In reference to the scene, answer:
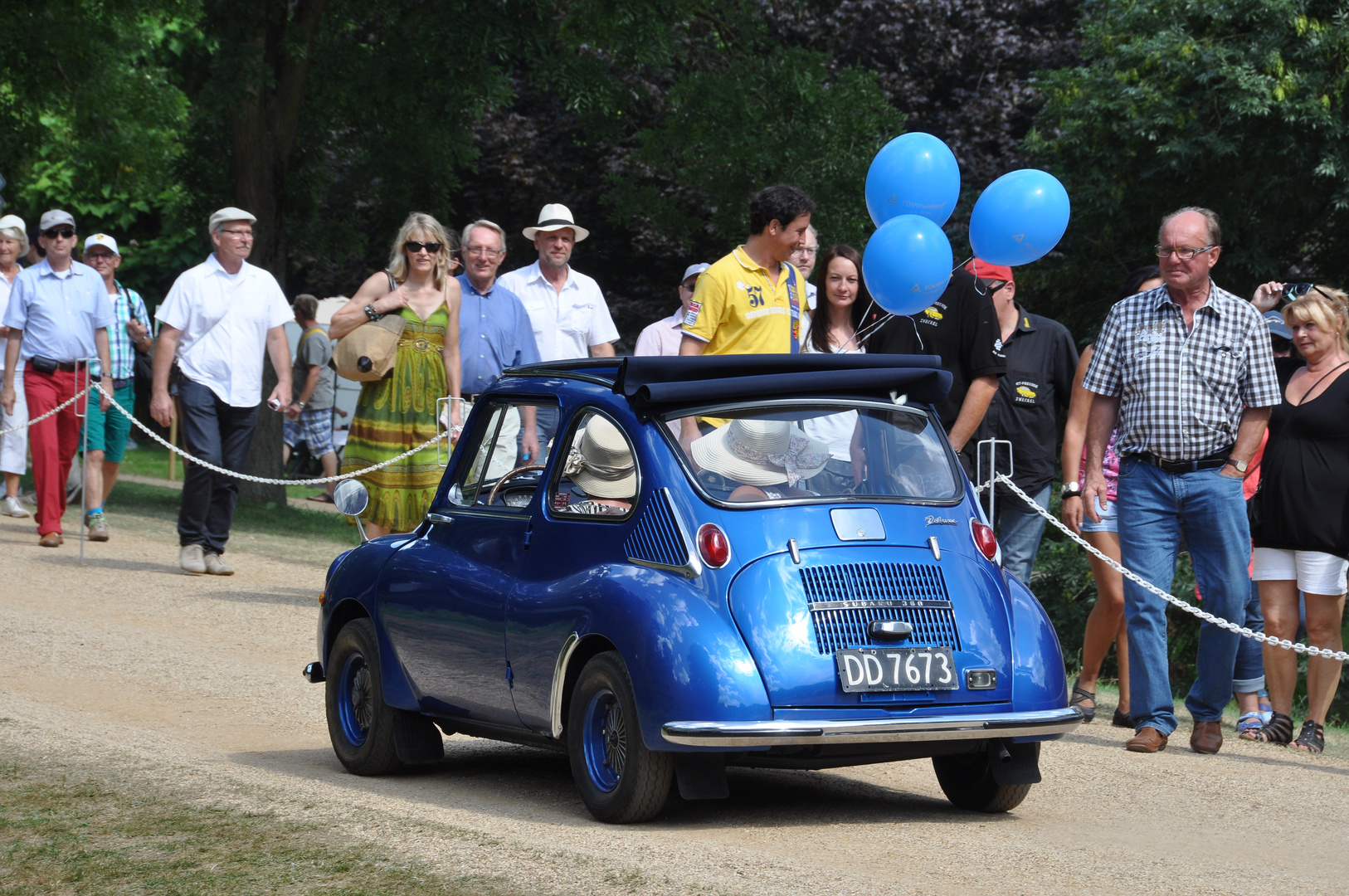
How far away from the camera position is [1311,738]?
8953 mm

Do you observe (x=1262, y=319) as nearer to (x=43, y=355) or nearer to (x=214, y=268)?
(x=214, y=268)

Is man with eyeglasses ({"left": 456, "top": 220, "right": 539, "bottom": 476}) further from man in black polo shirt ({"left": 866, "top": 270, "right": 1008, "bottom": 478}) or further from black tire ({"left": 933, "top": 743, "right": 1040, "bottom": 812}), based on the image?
black tire ({"left": 933, "top": 743, "right": 1040, "bottom": 812})

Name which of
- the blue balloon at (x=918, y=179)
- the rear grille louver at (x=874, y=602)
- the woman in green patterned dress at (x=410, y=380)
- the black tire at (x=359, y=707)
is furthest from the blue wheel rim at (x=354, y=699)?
the blue balloon at (x=918, y=179)

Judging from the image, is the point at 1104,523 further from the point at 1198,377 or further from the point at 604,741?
the point at 604,741

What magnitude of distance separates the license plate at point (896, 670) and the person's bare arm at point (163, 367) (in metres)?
7.97

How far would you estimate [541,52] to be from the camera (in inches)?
733

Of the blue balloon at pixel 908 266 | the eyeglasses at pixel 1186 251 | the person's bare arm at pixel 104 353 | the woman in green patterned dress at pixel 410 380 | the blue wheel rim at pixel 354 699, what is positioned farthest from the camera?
the person's bare arm at pixel 104 353

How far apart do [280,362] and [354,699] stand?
582 cm

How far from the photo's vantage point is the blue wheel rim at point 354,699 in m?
7.54

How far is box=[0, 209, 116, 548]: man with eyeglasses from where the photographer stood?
1458 centimetres

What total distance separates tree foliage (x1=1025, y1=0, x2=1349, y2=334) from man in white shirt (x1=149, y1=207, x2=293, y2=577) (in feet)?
32.4

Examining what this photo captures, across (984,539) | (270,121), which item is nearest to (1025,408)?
(984,539)

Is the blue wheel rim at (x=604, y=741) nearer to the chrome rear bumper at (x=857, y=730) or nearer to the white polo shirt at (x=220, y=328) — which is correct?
the chrome rear bumper at (x=857, y=730)

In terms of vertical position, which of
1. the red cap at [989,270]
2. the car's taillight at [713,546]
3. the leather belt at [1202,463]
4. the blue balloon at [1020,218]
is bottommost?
the car's taillight at [713,546]
